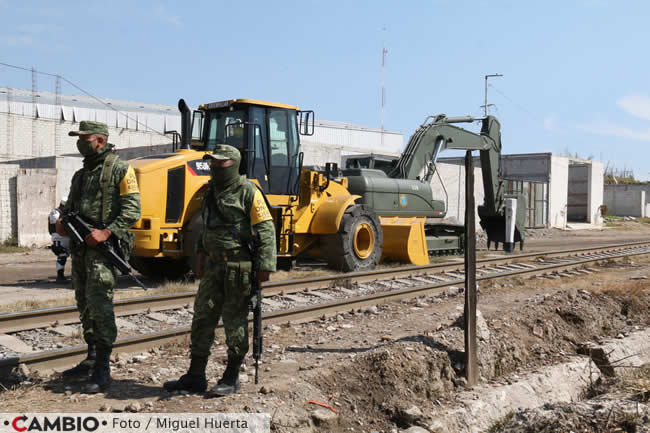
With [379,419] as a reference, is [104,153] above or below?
above

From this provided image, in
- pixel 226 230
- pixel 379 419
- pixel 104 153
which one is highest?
pixel 104 153

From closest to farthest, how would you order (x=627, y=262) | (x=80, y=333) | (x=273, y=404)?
(x=273, y=404) < (x=80, y=333) < (x=627, y=262)

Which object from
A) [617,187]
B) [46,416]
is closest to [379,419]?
[46,416]

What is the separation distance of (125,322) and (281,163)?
4.87 metres

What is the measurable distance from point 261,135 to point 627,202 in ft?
161

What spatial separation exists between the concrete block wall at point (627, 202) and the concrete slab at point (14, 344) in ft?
176

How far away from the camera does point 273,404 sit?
15.4 feet

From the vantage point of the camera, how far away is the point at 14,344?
20.7 ft

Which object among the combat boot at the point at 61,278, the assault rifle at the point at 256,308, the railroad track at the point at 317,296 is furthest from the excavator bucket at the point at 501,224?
Answer: the assault rifle at the point at 256,308

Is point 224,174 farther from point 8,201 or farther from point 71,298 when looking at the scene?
point 8,201

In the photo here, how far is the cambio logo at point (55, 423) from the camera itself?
167 inches

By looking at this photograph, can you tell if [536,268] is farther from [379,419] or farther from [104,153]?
[104,153]

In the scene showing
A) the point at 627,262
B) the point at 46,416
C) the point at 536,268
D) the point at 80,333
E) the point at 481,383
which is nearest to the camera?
the point at 46,416

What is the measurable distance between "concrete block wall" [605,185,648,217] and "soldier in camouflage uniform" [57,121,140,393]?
53.9 metres
